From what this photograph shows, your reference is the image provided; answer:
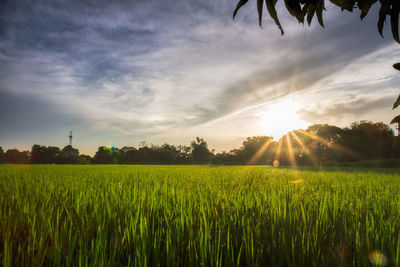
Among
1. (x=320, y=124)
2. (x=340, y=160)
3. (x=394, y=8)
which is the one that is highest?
(x=320, y=124)

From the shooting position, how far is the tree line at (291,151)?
23031 mm

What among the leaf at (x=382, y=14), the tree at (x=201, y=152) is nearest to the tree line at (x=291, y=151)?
the tree at (x=201, y=152)

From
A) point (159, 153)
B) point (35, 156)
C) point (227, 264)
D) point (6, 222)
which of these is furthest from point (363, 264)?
point (35, 156)

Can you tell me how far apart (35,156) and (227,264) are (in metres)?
50.5

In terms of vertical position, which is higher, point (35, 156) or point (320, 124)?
point (320, 124)

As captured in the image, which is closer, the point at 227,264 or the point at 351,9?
the point at 227,264

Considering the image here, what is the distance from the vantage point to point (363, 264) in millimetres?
789

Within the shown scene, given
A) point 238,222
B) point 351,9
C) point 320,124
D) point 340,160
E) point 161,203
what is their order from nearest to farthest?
point 351,9, point 238,222, point 161,203, point 340,160, point 320,124

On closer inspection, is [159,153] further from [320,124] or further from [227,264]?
[227,264]

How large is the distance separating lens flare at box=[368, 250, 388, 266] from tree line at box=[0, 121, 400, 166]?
19051 mm

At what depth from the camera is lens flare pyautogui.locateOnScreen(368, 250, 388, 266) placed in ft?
2.66

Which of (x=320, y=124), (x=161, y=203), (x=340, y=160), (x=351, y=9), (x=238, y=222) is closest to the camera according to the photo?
(x=351, y=9)

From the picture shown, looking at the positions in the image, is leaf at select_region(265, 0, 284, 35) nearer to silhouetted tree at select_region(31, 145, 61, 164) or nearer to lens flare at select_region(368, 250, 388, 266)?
lens flare at select_region(368, 250, 388, 266)

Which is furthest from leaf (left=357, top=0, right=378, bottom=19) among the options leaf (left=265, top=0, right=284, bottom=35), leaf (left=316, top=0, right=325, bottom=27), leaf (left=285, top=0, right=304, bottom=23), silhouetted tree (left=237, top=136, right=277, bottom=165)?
silhouetted tree (left=237, top=136, right=277, bottom=165)
